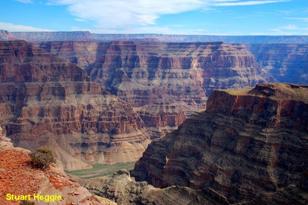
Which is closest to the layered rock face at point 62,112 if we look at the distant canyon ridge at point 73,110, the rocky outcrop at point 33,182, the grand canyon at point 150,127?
the distant canyon ridge at point 73,110

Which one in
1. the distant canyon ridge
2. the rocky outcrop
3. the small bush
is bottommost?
the distant canyon ridge

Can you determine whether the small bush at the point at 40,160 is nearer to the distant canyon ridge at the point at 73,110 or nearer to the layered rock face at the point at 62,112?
the distant canyon ridge at the point at 73,110

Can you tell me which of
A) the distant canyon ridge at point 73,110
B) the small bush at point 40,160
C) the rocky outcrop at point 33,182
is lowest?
the distant canyon ridge at point 73,110

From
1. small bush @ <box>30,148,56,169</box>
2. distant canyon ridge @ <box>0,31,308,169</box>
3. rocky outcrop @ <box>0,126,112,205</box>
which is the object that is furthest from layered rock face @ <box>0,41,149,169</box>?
rocky outcrop @ <box>0,126,112,205</box>

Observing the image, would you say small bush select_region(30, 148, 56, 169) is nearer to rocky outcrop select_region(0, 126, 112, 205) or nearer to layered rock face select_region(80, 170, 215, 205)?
rocky outcrop select_region(0, 126, 112, 205)

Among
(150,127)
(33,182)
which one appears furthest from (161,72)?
(33,182)
